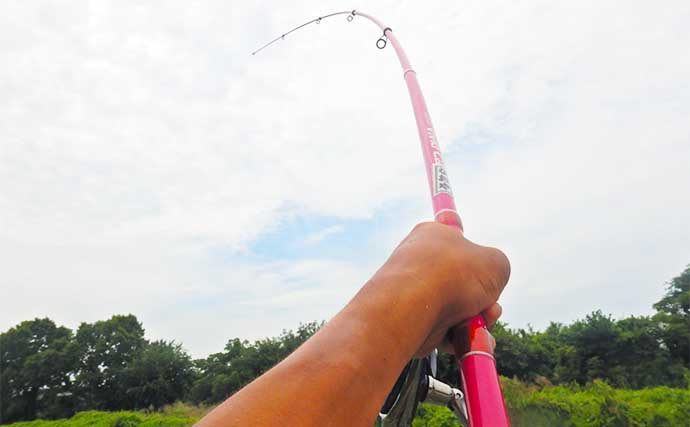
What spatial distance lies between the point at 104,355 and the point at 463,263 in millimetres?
38169

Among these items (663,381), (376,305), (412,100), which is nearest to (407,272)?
(376,305)

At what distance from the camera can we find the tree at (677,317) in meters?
14.7

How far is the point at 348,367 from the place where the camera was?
0.69 metres

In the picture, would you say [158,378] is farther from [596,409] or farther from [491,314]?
[491,314]

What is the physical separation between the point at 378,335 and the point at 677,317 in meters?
19.7

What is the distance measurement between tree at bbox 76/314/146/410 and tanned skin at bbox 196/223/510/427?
1317 inches

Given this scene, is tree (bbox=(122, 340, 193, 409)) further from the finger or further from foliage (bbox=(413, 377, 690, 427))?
the finger

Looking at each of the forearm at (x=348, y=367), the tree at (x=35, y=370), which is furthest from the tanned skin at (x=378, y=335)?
the tree at (x=35, y=370)

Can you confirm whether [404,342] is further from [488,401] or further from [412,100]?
[412,100]

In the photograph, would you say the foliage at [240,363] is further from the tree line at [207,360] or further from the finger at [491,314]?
the finger at [491,314]

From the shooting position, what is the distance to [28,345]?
111 feet

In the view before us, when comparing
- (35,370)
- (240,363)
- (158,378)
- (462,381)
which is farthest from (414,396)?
(35,370)

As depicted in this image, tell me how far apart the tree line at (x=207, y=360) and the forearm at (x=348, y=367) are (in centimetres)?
44

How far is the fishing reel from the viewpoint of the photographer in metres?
1.02
